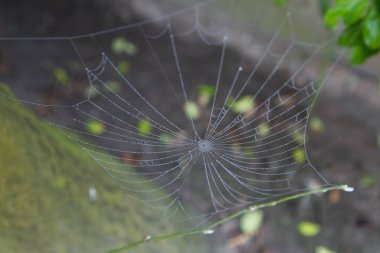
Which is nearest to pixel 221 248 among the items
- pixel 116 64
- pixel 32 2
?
pixel 116 64

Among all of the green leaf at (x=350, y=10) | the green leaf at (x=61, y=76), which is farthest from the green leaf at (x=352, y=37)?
the green leaf at (x=61, y=76)

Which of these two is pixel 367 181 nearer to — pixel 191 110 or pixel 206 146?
pixel 191 110

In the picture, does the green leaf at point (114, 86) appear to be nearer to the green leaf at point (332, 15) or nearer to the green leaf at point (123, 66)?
the green leaf at point (123, 66)

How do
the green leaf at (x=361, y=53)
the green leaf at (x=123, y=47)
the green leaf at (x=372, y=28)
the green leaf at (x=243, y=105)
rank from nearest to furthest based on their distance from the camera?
the green leaf at (x=372, y=28) → the green leaf at (x=361, y=53) → the green leaf at (x=243, y=105) → the green leaf at (x=123, y=47)

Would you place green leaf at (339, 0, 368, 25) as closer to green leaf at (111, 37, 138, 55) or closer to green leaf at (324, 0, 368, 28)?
green leaf at (324, 0, 368, 28)

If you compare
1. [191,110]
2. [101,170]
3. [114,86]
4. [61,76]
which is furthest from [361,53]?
[61,76]

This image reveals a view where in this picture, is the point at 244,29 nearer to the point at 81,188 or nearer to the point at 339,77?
the point at 339,77

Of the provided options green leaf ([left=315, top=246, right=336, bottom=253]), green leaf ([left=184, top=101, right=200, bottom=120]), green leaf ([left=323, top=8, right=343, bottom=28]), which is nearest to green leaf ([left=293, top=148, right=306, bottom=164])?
green leaf ([left=315, top=246, right=336, bottom=253])
